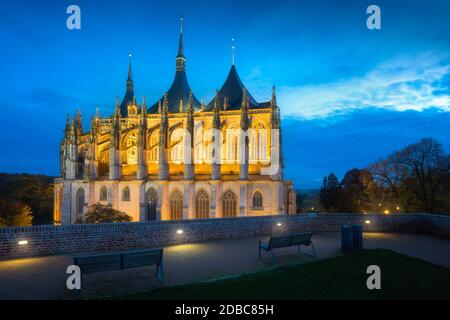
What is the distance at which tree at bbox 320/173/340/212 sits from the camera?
4344 centimetres

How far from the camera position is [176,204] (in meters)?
30.1

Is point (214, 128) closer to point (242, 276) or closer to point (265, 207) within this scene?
point (265, 207)

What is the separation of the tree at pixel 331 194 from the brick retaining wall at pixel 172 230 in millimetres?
28217

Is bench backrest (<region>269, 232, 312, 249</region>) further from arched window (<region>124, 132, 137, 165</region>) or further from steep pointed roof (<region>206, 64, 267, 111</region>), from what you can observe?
arched window (<region>124, 132, 137, 165</region>)

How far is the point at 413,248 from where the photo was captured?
11273 mm

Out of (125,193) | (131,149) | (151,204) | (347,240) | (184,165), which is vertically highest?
(131,149)

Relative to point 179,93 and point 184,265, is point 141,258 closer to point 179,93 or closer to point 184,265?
point 184,265

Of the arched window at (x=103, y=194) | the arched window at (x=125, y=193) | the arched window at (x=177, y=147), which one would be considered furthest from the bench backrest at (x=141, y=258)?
the arched window at (x=177, y=147)

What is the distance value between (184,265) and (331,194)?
39.6m

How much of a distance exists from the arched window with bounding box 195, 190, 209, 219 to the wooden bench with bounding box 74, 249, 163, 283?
71.8 ft

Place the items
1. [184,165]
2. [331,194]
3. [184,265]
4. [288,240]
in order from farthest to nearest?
1. [331,194]
2. [184,165]
3. [288,240]
4. [184,265]

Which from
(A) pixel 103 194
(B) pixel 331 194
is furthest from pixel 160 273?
(B) pixel 331 194

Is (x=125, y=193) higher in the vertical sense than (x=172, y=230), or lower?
higher
